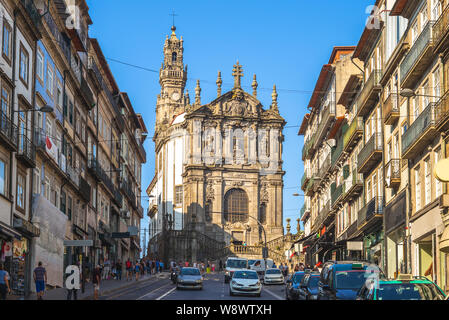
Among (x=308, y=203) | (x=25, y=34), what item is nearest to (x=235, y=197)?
(x=308, y=203)

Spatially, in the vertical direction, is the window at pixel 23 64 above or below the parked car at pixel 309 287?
above

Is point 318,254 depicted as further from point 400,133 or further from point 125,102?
point 400,133

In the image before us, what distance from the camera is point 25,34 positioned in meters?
33.3

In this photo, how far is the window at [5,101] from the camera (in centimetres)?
2960

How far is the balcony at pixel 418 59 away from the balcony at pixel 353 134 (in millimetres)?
11752

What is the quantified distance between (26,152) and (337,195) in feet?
90.3

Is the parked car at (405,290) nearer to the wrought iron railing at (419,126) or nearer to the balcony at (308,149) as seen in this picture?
the wrought iron railing at (419,126)

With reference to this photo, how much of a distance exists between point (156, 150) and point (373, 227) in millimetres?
71831

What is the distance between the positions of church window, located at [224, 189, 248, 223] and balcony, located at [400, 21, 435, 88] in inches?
2298

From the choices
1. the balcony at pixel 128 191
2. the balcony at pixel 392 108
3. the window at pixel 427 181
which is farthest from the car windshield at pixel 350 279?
the balcony at pixel 128 191

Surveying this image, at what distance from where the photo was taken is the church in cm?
9088

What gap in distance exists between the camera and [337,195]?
55.2m

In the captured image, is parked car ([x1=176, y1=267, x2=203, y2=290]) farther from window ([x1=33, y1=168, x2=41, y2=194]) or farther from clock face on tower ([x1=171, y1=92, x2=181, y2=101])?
clock face on tower ([x1=171, y1=92, x2=181, y2=101])

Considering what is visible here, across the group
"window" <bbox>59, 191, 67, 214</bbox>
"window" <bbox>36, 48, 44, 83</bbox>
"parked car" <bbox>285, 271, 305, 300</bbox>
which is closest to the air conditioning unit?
"parked car" <bbox>285, 271, 305, 300</bbox>
